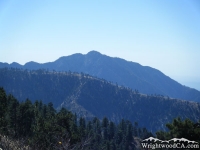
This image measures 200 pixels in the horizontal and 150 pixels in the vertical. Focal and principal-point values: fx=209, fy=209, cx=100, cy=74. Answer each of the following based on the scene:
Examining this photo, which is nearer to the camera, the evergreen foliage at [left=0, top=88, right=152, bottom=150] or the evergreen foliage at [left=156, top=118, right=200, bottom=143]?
the evergreen foliage at [left=156, top=118, right=200, bottom=143]

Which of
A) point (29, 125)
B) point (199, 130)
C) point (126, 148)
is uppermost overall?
point (199, 130)

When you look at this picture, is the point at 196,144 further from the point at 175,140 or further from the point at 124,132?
the point at 124,132

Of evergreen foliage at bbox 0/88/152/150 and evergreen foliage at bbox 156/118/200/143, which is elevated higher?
evergreen foliage at bbox 156/118/200/143

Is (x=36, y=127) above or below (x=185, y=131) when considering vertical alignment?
below

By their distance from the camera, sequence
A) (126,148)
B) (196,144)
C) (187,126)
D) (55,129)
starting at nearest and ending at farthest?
1. (196,144)
2. (187,126)
3. (55,129)
4. (126,148)

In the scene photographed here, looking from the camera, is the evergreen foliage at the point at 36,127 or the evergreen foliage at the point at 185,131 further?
the evergreen foliage at the point at 36,127

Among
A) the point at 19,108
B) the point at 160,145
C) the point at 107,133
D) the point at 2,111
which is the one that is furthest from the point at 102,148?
the point at 160,145

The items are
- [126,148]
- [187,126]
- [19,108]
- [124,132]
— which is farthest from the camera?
[124,132]

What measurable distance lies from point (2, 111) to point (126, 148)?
81.5 metres

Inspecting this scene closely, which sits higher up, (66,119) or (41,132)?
(66,119)

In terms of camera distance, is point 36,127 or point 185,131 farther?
point 36,127

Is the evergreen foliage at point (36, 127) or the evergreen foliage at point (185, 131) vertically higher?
the evergreen foliage at point (185, 131)

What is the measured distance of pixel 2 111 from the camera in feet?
140

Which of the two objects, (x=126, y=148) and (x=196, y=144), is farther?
(x=126, y=148)
